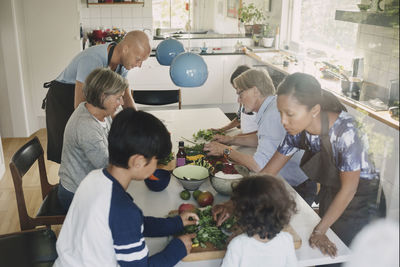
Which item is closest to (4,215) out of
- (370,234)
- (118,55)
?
(118,55)

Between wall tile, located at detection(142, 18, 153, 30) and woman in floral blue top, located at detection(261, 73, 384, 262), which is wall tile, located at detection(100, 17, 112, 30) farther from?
woman in floral blue top, located at detection(261, 73, 384, 262)

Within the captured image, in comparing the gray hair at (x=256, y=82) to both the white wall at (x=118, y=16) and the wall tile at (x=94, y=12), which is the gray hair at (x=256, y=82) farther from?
the wall tile at (x=94, y=12)

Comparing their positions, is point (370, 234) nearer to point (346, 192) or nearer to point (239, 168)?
point (346, 192)

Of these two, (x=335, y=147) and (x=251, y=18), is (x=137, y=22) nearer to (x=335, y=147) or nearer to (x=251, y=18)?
(x=251, y=18)

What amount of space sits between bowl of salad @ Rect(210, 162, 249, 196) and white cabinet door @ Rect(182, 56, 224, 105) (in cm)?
315

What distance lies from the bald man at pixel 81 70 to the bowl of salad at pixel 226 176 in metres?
0.90

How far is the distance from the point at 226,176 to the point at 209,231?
41 cm

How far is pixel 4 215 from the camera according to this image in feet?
9.54

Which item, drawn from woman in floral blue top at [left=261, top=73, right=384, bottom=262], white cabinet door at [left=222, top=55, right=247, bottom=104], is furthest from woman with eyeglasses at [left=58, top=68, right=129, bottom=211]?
white cabinet door at [left=222, top=55, right=247, bottom=104]

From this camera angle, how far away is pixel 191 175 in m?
1.84

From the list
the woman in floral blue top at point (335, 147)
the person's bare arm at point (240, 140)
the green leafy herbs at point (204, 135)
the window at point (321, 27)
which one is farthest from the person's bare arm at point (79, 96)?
the window at point (321, 27)

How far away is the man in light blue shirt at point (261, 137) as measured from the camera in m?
2.02

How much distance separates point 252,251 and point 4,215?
227 cm

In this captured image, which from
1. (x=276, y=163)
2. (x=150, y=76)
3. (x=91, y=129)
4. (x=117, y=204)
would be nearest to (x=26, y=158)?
(x=91, y=129)
